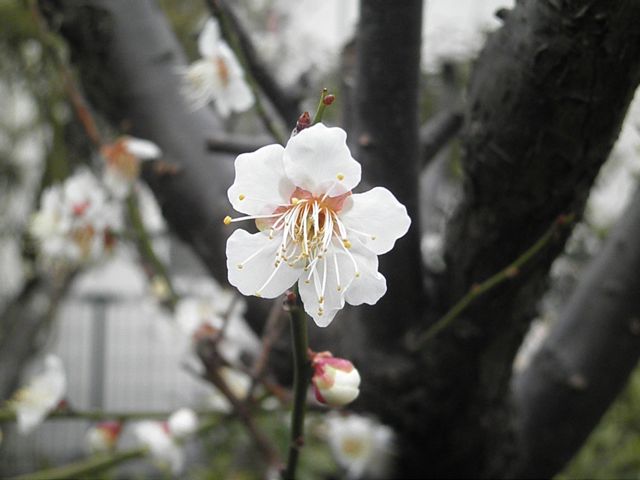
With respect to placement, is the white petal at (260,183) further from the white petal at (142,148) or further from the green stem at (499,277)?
the white petal at (142,148)

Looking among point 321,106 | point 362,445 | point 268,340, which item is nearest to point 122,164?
point 268,340

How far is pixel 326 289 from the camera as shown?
0.34 meters

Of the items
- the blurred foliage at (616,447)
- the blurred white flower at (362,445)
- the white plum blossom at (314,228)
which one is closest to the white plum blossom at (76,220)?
the blurred white flower at (362,445)

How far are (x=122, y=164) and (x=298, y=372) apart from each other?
0.55 m

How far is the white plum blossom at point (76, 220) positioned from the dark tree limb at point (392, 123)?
43cm

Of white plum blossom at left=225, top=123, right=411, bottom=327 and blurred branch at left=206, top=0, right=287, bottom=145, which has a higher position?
blurred branch at left=206, top=0, right=287, bottom=145

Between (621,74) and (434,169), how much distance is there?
22.8 inches

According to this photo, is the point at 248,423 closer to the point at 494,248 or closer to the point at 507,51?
the point at 494,248

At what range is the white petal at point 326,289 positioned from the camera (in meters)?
0.33

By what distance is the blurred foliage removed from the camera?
4.26 feet

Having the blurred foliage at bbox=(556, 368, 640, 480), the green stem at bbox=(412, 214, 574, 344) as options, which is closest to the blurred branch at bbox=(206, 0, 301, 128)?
the green stem at bbox=(412, 214, 574, 344)

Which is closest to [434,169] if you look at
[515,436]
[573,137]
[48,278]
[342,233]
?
[515,436]

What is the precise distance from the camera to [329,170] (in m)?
0.32

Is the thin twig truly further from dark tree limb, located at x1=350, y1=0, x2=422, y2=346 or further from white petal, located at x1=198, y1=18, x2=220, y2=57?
white petal, located at x1=198, y1=18, x2=220, y2=57
